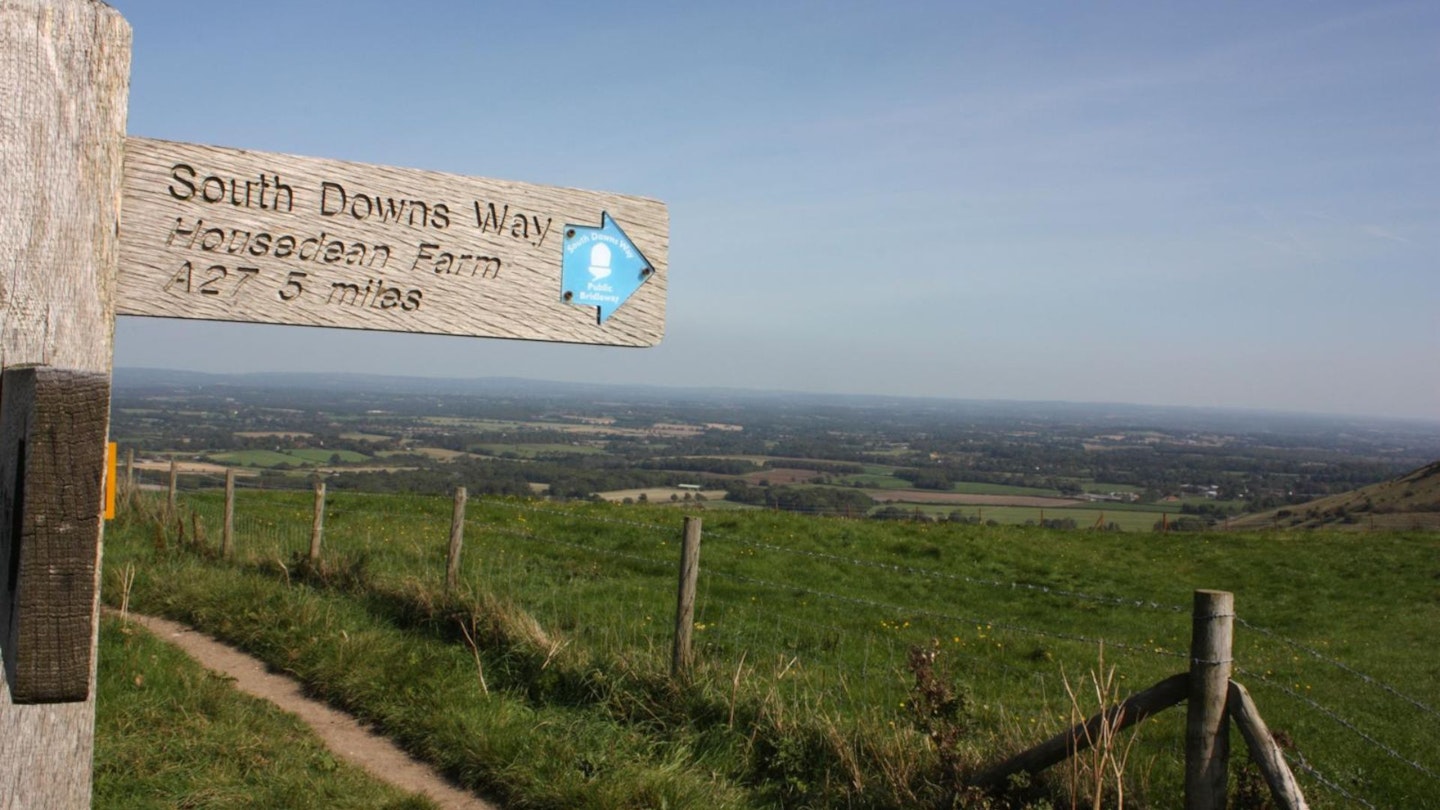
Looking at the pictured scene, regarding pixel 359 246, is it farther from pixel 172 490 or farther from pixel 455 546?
pixel 172 490

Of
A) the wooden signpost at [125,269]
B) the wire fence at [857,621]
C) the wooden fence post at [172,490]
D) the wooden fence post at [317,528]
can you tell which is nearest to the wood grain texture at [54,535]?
the wooden signpost at [125,269]

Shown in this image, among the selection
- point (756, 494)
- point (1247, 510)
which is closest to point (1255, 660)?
point (756, 494)

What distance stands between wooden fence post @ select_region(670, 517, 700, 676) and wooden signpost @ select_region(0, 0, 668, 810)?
356 cm

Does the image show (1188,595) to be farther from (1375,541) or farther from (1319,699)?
(1375,541)

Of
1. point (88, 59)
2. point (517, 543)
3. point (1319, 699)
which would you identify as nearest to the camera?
point (88, 59)

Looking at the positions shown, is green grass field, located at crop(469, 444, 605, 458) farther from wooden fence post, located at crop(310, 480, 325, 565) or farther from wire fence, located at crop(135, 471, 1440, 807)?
wooden fence post, located at crop(310, 480, 325, 565)

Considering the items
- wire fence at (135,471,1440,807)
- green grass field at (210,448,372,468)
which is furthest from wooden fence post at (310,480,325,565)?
green grass field at (210,448,372,468)

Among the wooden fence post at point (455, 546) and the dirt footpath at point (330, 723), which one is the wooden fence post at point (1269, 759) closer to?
the dirt footpath at point (330, 723)

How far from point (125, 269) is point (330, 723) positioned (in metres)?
4.55

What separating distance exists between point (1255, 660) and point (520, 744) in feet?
31.6

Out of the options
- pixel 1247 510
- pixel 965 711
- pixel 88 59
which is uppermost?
pixel 88 59

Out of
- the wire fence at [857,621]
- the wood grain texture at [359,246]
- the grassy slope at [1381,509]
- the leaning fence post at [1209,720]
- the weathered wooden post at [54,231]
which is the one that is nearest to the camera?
the weathered wooden post at [54,231]

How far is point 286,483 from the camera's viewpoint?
2292 centimetres

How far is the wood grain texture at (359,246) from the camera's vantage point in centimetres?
205
